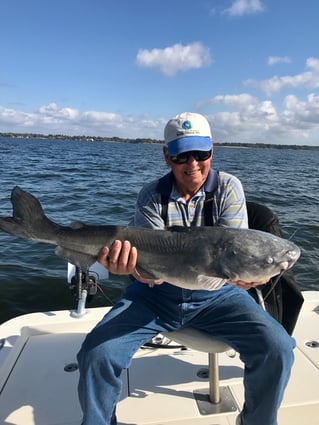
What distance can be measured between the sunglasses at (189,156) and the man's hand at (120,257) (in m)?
0.98

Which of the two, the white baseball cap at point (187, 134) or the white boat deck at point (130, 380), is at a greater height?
the white baseball cap at point (187, 134)

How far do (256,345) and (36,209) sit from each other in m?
2.26

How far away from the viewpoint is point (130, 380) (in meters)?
4.12

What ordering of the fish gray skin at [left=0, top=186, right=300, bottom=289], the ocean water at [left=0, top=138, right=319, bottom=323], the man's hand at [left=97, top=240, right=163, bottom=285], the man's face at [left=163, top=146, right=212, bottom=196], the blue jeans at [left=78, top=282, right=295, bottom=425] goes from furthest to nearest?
the ocean water at [left=0, top=138, right=319, bottom=323], the man's face at [left=163, top=146, right=212, bottom=196], the man's hand at [left=97, top=240, right=163, bottom=285], the fish gray skin at [left=0, top=186, right=300, bottom=289], the blue jeans at [left=78, top=282, right=295, bottom=425]

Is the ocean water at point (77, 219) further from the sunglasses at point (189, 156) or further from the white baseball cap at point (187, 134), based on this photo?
the white baseball cap at point (187, 134)

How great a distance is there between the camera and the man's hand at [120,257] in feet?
10.7

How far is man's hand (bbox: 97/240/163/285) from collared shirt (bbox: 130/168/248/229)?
56 cm

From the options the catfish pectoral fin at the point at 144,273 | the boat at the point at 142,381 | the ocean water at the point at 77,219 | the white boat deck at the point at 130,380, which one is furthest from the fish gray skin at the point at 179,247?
the ocean water at the point at 77,219

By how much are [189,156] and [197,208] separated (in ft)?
1.82

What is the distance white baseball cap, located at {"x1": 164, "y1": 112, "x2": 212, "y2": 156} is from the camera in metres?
3.57

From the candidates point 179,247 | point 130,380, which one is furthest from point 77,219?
point 179,247

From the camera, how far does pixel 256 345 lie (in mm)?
3012

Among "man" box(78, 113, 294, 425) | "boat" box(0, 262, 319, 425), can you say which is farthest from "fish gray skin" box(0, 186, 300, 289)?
"boat" box(0, 262, 319, 425)

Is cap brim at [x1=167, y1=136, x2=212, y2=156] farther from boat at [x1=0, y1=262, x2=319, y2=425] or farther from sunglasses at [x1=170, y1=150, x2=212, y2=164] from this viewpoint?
boat at [x1=0, y1=262, x2=319, y2=425]
